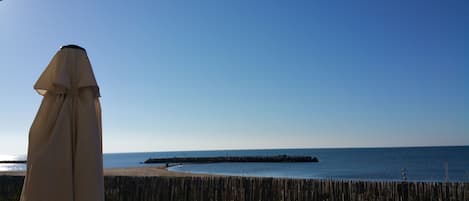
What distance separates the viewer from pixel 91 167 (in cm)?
273

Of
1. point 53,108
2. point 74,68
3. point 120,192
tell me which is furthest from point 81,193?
point 120,192

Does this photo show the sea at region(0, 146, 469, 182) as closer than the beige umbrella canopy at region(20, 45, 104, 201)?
No

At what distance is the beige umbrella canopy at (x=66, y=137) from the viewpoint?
104 inches

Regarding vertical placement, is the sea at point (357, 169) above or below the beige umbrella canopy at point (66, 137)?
below

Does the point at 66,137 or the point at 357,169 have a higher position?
the point at 66,137

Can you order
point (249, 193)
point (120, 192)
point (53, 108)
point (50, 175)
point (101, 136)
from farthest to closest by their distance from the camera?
1. point (120, 192)
2. point (249, 193)
3. point (101, 136)
4. point (53, 108)
5. point (50, 175)

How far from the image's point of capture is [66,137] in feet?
8.94

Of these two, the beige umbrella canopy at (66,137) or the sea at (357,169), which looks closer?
the beige umbrella canopy at (66,137)

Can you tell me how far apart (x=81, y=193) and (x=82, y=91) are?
0.72 meters

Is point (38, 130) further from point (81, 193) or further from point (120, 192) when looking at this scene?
point (120, 192)

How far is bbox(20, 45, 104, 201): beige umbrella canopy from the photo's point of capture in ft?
8.68

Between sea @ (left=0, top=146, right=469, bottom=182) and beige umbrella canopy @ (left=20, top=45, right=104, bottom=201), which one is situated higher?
beige umbrella canopy @ (left=20, top=45, right=104, bottom=201)

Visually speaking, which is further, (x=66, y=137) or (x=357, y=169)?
(x=357, y=169)

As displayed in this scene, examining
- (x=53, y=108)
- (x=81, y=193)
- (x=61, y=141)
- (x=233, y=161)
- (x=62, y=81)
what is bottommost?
(x=233, y=161)
